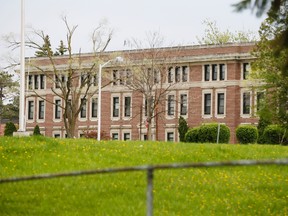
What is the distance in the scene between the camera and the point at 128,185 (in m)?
16.2

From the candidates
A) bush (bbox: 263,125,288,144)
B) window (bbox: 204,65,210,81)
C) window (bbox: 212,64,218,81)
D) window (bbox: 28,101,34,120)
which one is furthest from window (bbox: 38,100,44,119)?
bush (bbox: 263,125,288,144)

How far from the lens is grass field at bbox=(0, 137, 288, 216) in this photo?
14.4m

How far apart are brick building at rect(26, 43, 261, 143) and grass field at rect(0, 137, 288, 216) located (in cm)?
4286

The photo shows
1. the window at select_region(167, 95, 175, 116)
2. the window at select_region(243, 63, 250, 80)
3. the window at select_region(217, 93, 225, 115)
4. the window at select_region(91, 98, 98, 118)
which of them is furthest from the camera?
the window at select_region(91, 98, 98, 118)

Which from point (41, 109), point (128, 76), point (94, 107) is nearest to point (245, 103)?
point (128, 76)

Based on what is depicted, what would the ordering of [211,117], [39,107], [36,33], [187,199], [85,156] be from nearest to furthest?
1. [187,199]
2. [85,156]
3. [36,33]
4. [211,117]
5. [39,107]

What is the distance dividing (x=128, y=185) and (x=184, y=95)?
180 ft

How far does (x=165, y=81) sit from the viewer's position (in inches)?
2763

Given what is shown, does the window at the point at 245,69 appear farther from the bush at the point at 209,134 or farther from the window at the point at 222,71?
the bush at the point at 209,134

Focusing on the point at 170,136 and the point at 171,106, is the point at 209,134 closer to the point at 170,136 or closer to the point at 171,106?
the point at 171,106

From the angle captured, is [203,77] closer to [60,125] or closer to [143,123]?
[143,123]

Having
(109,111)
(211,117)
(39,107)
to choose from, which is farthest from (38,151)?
(39,107)

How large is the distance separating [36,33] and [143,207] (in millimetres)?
47946

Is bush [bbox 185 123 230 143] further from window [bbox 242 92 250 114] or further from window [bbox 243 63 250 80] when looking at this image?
window [bbox 243 63 250 80]
